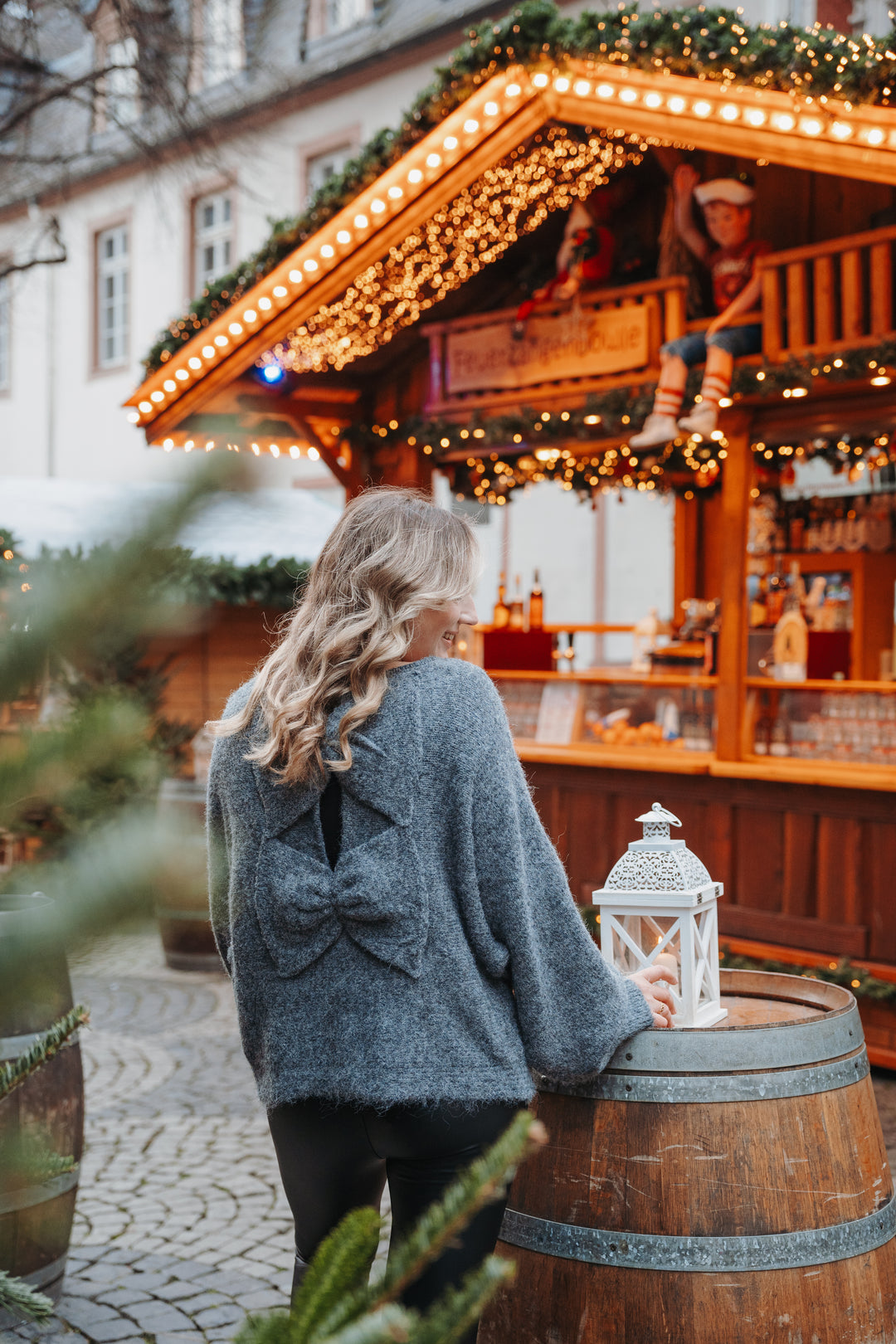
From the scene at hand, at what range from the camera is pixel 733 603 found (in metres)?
6.34

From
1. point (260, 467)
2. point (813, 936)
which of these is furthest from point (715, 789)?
point (260, 467)

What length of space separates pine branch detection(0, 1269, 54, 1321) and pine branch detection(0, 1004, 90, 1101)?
5.4 inches

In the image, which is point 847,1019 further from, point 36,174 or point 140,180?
point 140,180

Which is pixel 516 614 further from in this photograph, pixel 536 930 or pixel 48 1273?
pixel 536 930

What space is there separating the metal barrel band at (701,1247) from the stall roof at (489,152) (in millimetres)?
3756

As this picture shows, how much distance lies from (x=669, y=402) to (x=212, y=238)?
1205 cm

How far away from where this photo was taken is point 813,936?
586 centimetres

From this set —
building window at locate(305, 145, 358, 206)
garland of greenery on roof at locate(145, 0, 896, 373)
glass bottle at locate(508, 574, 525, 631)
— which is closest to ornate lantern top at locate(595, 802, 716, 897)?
garland of greenery on roof at locate(145, 0, 896, 373)

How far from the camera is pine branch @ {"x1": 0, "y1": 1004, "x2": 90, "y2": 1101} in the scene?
98 cm

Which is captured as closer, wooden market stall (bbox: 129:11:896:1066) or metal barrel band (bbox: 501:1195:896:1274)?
metal barrel band (bbox: 501:1195:896:1274)

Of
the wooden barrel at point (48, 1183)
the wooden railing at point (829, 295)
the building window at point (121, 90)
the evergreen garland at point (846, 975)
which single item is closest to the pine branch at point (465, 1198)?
the wooden barrel at point (48, 1183)

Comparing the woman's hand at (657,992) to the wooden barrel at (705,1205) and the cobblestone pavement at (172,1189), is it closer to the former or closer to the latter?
the wooden barrel at (705,1205)

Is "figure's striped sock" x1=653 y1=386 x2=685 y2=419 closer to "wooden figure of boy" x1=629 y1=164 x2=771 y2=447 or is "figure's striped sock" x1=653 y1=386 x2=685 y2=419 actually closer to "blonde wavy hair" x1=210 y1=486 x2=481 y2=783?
"wooden figure of boy" x1=629 y1=164 x2=771 y2=447

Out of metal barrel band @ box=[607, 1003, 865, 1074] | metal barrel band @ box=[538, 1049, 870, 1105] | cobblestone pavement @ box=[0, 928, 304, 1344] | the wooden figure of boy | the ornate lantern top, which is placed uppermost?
the wooden figure of boy
